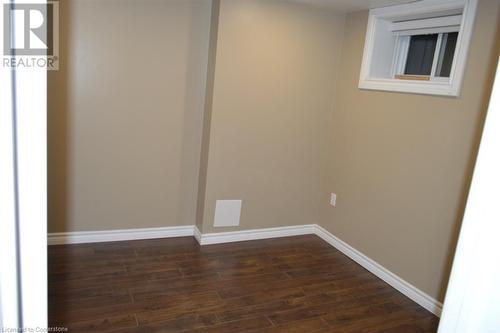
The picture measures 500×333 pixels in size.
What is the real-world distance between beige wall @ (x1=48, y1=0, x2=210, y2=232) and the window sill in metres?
1.53

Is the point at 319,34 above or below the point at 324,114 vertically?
above

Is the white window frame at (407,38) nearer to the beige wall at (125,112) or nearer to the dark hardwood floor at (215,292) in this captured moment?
the beige wall at (125,112)

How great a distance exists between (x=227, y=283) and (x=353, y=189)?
4.96 feet

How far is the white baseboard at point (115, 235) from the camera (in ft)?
10.5

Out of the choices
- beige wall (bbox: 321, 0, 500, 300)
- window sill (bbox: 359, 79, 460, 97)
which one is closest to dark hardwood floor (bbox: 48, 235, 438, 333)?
beige wall (bbox: 321, 0, 500, 300)

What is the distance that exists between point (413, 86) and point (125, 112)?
2.39 meters

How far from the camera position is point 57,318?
88.7 inches

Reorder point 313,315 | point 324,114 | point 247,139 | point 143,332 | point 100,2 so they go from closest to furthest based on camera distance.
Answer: point 143,332
point 313,315
point 100,2
point 247,139
point 324,114

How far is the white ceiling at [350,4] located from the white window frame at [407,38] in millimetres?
80

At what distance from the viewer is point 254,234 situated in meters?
3.77

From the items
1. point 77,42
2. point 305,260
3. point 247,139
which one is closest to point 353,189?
point 305,260

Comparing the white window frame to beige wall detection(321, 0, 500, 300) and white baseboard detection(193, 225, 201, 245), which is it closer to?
beige wall detection(321, 0, 500, 300)

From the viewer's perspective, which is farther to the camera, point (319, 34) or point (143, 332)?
point (319, 34)

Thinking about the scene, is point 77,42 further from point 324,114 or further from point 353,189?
point 353,189
